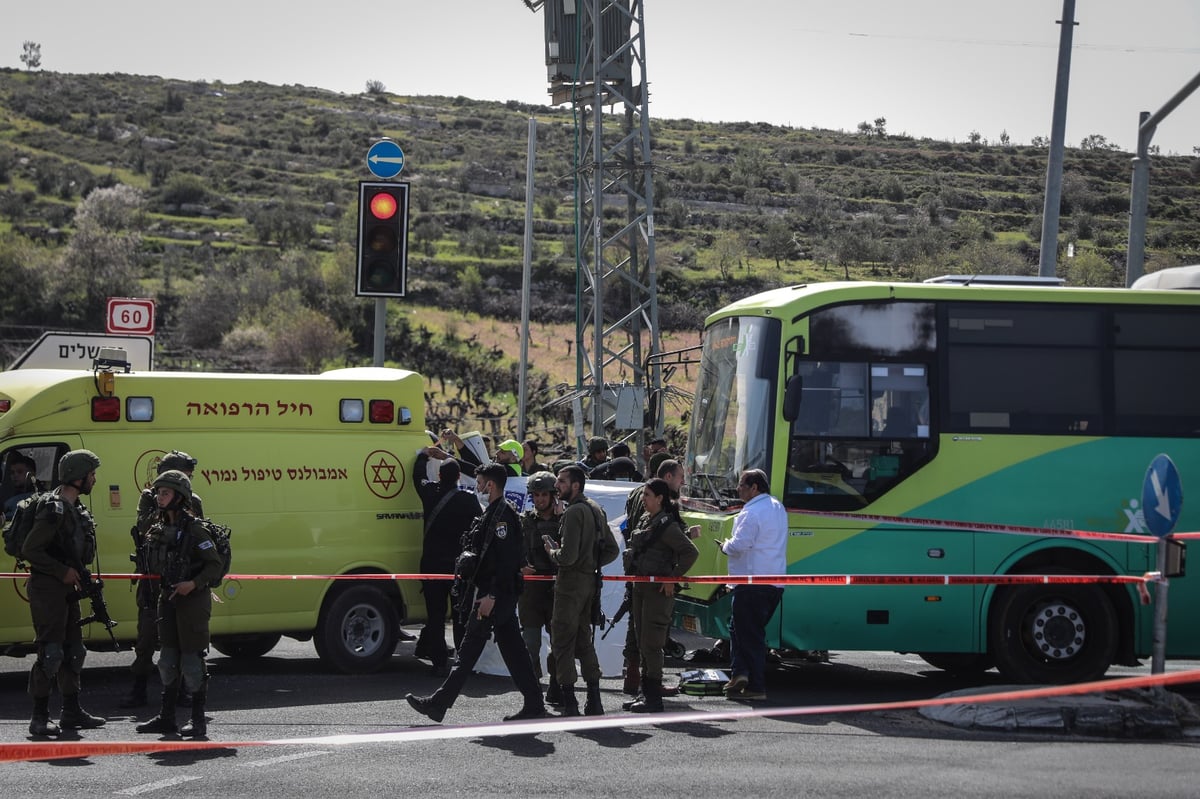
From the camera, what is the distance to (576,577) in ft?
33.9

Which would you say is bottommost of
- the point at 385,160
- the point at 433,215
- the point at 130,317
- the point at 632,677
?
the point at 632,677

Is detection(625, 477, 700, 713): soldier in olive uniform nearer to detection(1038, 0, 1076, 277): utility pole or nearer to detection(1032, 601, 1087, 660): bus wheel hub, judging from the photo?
detection(1032, 601, 1087, 660): bus wheel hub

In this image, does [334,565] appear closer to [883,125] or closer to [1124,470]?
[1124,470]

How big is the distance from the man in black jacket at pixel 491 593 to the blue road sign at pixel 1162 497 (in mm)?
4593

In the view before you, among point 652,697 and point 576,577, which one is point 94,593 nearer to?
point 576,577

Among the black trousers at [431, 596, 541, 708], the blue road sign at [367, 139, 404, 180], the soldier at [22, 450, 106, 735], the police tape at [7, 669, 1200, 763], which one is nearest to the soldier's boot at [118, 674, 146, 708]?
the soldier at [22, 450, 106, 735]

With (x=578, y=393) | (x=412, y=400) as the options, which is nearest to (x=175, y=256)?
(x=578, y=393)

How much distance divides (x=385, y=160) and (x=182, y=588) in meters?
6.30

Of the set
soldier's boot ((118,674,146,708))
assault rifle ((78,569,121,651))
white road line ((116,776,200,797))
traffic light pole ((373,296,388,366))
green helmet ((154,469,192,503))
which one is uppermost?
traffic light pole ((373,296,388,366))

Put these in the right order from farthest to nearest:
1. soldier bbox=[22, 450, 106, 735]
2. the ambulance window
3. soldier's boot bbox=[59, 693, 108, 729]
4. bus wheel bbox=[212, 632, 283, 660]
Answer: bus wheel bbox=[212, 632, 283, 660], the ambulance window, soldier's boot bbox=[59, 693, 108, 729], soldier bbox=[22, 450, 106, 735]

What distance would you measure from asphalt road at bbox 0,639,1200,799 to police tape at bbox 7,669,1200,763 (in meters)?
0.05

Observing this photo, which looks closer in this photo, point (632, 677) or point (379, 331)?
point (632, 677)

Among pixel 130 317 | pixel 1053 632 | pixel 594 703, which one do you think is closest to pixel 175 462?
pixel 594 703

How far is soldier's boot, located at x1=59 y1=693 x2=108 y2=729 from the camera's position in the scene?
32.2 feet
